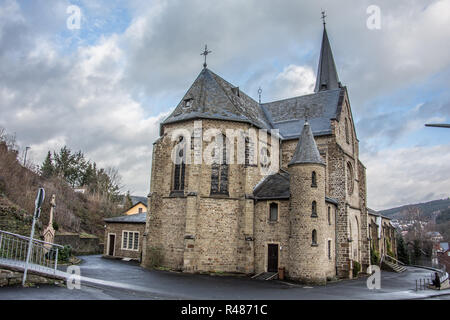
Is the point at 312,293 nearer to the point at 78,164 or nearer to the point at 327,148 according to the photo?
the point at 327,148

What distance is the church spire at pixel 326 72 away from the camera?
1402 inches

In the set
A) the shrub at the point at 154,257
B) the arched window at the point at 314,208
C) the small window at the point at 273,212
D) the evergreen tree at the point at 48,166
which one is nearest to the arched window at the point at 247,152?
the small window at the point at 273,212

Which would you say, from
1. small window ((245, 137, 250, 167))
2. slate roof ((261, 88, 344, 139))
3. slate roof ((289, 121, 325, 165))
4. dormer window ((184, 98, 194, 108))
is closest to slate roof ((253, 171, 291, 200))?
small window ((245, 137, 250, 167))

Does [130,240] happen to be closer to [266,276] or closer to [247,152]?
[247,152]

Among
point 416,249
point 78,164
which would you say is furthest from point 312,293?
point 78,164

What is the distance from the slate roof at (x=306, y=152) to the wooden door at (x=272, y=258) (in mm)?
5550

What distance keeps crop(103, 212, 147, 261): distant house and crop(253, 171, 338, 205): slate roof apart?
1207 centimetres

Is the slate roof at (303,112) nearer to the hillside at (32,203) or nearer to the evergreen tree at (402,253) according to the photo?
the hillside at (32,203)

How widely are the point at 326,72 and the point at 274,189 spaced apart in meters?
19.6

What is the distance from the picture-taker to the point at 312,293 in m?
16.0

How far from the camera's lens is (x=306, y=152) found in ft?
70.5

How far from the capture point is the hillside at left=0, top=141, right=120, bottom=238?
48.7 ft

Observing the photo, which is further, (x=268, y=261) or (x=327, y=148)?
(x=327, y=148)
